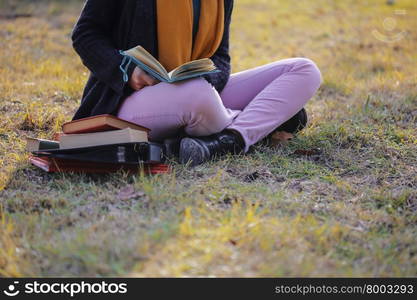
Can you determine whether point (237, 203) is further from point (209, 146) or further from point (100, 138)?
point (100, 138)

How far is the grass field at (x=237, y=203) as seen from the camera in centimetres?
180

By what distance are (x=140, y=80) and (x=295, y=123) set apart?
100cm

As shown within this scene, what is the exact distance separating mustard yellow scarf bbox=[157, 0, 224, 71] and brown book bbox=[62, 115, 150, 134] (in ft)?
1.43

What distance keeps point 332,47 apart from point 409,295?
14.4 feet

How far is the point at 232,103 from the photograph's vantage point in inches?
120

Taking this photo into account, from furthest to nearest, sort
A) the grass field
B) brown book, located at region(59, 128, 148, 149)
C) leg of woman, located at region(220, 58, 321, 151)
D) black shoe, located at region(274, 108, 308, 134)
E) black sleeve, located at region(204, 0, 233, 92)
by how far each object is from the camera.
→ black shoe, located at region(274, 108, 308, 134) < black sleeve, located at region(204, 0, 233, 92) < leg of woman, located at region(220, 58, 321, 151) < brown book, located at region(59, 128, 148, 149) < the grass field

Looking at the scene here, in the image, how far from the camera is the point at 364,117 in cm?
344

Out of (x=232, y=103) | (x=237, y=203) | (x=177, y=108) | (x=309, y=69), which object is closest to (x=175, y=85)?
A: (x=177, y=108)

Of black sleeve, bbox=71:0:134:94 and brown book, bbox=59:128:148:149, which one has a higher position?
black sleeve, bbox=71:0:134:94

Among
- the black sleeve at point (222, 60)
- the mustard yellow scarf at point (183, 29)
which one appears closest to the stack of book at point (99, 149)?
the mustard yellow scarf at point (183, 29)

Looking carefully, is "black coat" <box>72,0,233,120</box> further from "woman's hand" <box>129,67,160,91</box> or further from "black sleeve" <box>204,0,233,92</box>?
"black sleeve" <box>204,0,233,92</box>

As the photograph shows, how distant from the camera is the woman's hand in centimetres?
256

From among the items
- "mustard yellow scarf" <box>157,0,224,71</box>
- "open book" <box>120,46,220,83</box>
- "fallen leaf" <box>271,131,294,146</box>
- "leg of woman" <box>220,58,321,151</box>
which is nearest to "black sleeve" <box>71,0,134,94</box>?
"open book" <box>120,46,220,83</box>

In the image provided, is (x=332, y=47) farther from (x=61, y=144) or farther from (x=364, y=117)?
(x=61, y=144)
